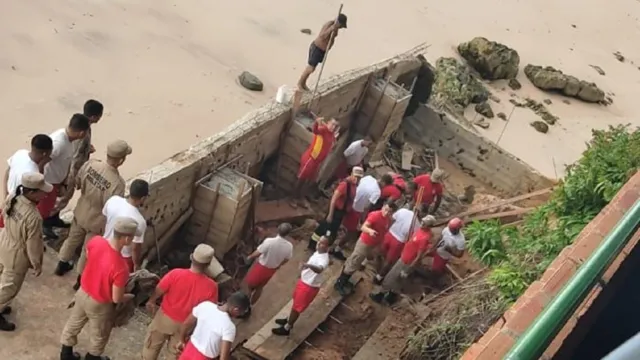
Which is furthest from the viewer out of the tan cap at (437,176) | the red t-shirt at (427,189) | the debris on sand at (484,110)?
the debris on sand at (484,110)

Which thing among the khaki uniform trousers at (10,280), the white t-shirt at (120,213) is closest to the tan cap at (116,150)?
the white t-shirt at (120,213)

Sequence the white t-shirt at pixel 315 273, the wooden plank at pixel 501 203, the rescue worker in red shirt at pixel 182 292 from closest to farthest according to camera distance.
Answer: the rescue worker in red shirt at pixel 182 292, the white t-shirt at pixel 315 273, the wooden plank at pixel 501 203

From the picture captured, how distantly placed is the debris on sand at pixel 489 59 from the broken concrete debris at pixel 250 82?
21.3 ft

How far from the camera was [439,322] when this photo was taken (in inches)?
372

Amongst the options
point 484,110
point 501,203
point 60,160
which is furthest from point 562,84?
point 60,160

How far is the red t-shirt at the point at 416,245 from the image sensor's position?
10.5 m

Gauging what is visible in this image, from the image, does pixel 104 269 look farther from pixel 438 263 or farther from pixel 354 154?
pixel 354 154

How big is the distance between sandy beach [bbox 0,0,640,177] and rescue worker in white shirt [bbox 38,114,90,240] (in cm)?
414

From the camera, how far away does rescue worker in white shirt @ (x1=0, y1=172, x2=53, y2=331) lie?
6789 mm

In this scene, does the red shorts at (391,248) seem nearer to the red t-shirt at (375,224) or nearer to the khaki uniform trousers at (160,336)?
the red t-shirt at (375,224)

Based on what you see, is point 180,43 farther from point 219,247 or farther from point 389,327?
point 389,327

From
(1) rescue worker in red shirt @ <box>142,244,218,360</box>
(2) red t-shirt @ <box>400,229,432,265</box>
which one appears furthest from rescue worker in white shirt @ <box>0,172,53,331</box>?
(2) red t-shirt @ <box>400,229,432,265</box>

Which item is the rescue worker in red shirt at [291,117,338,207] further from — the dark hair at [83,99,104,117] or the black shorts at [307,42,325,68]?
the dark hair at [83,99,104,117]

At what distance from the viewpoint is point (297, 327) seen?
403 inches
